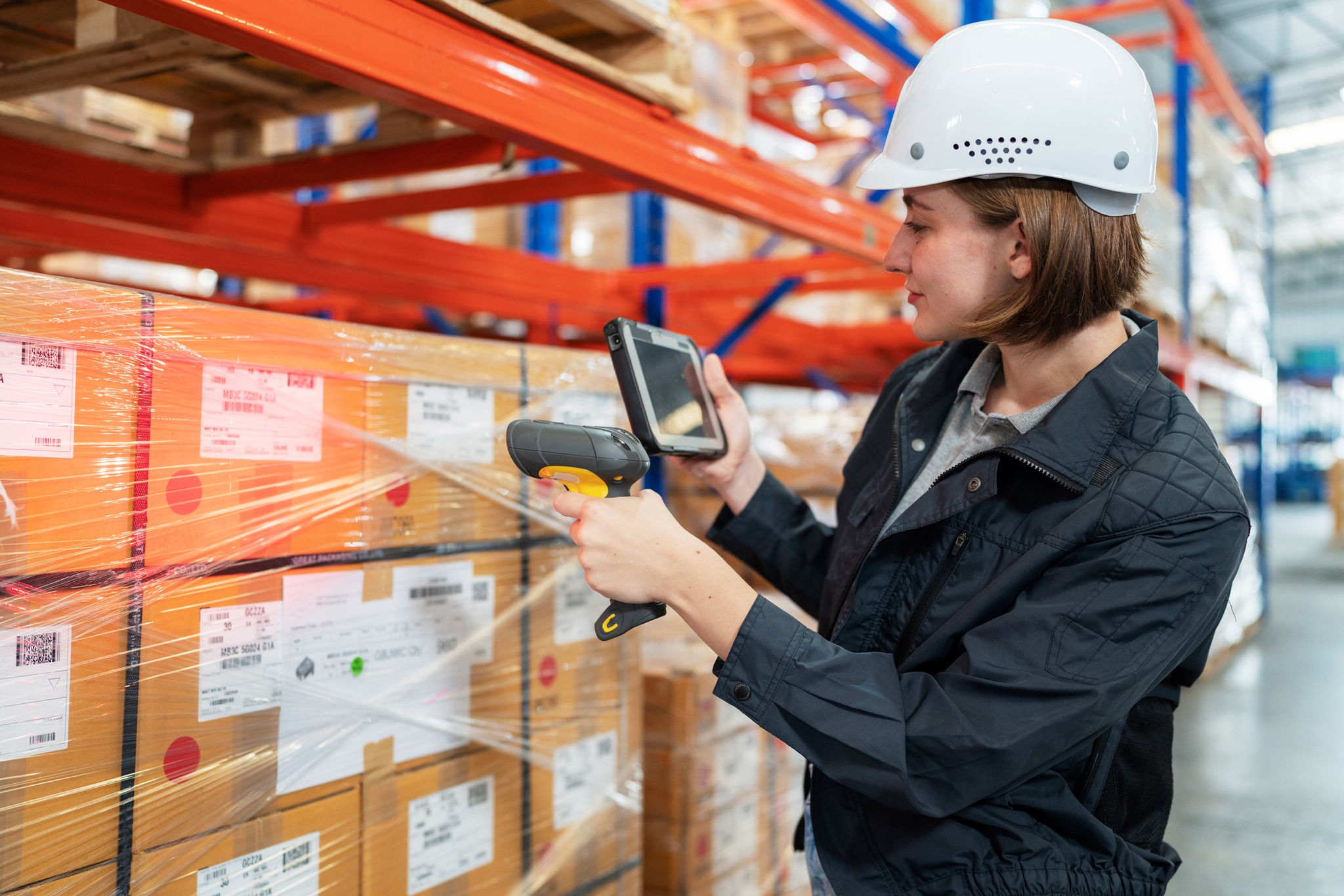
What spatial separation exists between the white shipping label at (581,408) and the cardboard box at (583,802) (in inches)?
22.3

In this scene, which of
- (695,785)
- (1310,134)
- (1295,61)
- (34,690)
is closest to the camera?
(34,690)

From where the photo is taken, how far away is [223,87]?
2.06m

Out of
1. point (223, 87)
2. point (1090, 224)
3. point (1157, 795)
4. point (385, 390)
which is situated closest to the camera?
point (1090, 224)

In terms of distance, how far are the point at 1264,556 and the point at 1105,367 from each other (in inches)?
324

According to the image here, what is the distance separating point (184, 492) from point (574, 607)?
2.49 ft

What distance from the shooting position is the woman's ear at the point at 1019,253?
1.23 metres

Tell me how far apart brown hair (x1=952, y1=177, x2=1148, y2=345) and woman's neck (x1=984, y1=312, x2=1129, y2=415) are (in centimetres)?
4

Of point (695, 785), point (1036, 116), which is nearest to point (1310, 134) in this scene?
point (695, 785)

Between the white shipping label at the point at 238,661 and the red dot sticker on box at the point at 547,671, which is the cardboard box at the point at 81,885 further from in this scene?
the red dot sticker on box at the point at 547,671

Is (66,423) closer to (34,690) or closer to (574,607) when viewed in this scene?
(34,690)

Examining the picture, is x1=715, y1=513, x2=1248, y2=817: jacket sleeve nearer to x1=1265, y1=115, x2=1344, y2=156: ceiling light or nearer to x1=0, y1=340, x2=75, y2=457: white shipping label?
x1=0, y1=340, x2=75, y2=457: white shipping label

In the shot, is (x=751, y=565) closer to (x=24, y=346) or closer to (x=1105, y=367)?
(x=1105, y=367)

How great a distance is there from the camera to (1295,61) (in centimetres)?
1406

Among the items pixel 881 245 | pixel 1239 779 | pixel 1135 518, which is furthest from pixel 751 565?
pixel 1239 779
